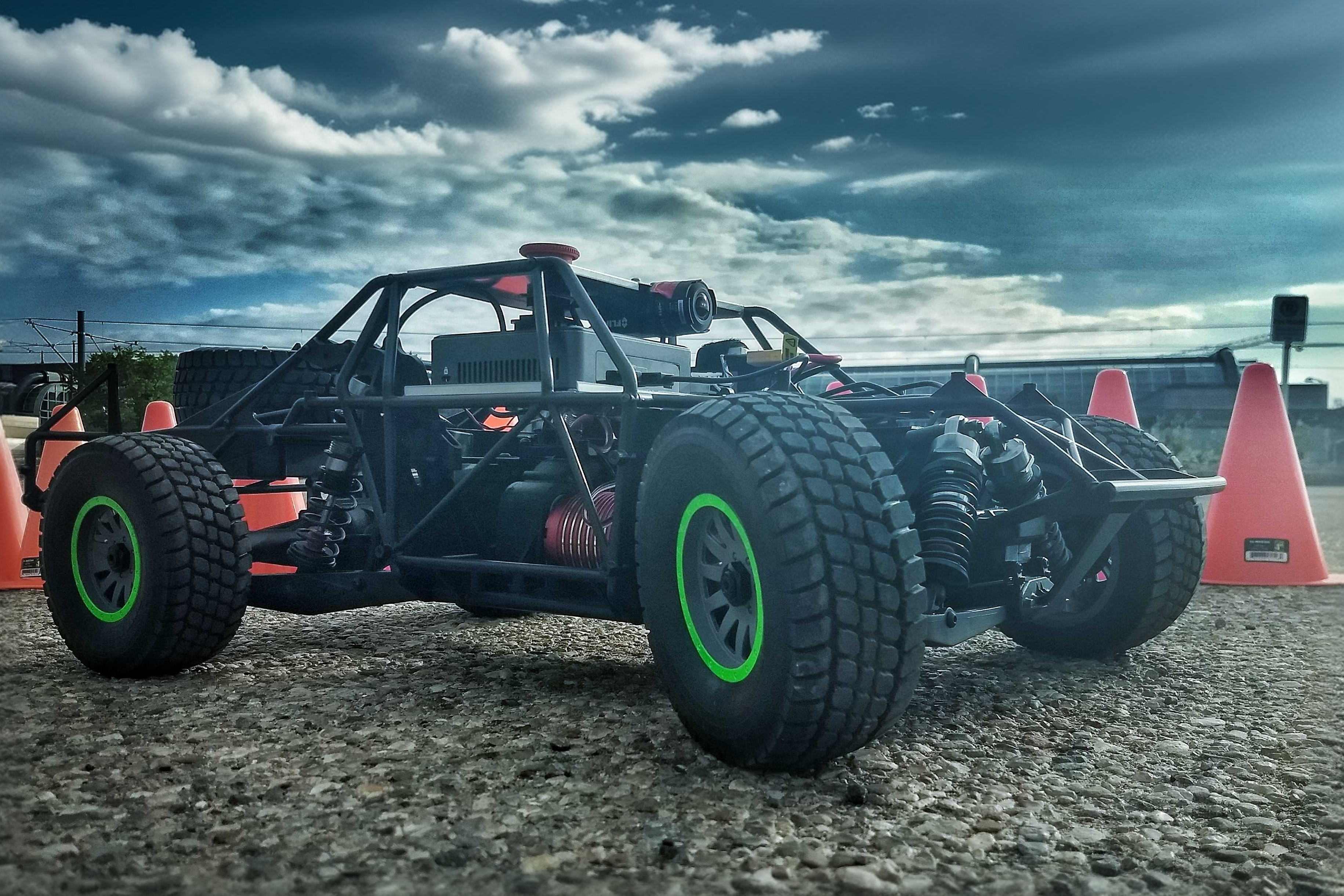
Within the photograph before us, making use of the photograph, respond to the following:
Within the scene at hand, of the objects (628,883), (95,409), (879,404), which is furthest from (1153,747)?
(95,409)

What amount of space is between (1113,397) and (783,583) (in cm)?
681

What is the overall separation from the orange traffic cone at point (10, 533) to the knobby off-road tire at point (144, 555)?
3.21 metres

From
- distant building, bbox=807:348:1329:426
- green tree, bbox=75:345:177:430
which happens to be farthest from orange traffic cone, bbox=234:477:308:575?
green tree, bbox=75:345:177:430

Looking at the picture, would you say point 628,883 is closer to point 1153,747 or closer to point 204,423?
point 1153,747

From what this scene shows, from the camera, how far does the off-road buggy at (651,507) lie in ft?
10.5

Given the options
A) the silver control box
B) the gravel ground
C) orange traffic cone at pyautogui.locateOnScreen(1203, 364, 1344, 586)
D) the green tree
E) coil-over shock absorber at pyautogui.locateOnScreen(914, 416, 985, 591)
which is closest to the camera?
the gravel ground

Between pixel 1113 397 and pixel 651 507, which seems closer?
pixel 651 507

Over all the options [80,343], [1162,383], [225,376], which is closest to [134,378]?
[80,343]

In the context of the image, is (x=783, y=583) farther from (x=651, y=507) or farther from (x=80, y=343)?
(x=80, y=343)

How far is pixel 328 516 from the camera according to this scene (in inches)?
203

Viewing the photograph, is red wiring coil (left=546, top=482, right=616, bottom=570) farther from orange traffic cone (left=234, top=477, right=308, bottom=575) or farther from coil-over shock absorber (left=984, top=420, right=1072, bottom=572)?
orange traffic cone (left=234, top=477, right=308, bottom=575)

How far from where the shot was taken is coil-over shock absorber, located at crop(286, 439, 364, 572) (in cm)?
504

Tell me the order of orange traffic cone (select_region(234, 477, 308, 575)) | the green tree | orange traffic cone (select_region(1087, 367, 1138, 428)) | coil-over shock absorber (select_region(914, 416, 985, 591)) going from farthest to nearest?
1. the green tree
2. orange traffic cone (select_region(1087, 367, 1138, 428))
3. orange traffic cone (select_region(234, 477, 308, 575))
4. coil-over shock absorber (select_region(914, 416, 985, 591))

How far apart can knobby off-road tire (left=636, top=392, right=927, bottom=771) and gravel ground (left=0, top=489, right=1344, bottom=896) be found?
0.80 ft
